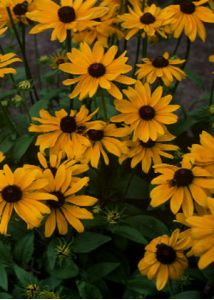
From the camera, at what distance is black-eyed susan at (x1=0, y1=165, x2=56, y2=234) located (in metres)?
1.44

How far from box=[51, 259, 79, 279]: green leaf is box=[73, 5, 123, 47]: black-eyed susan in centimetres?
84

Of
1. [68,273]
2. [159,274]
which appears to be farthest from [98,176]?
[159,274]

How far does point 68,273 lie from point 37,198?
0.26 metres

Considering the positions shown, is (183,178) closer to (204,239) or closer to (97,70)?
(204,239)

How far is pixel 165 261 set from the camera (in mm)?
1411

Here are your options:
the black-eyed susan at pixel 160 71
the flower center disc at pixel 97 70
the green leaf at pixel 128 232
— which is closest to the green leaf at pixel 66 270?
the green leaf at pixel 128 232

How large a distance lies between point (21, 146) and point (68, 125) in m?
0.32

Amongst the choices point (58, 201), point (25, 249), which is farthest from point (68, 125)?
point (25, 249)

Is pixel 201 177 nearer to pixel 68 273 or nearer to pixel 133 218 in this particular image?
pixel 133 218

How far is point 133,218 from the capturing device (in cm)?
175

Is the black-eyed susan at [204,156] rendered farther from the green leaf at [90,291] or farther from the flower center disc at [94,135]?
the green leaf at [90,291]

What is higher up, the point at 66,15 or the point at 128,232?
the point at 66,15

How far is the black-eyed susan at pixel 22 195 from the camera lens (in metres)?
1.44

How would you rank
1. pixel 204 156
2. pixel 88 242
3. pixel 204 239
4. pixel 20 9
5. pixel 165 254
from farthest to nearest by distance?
pixel 20 9
pixel 88 242
pixel 204 156
pixel 165 254
pixel 204 239
